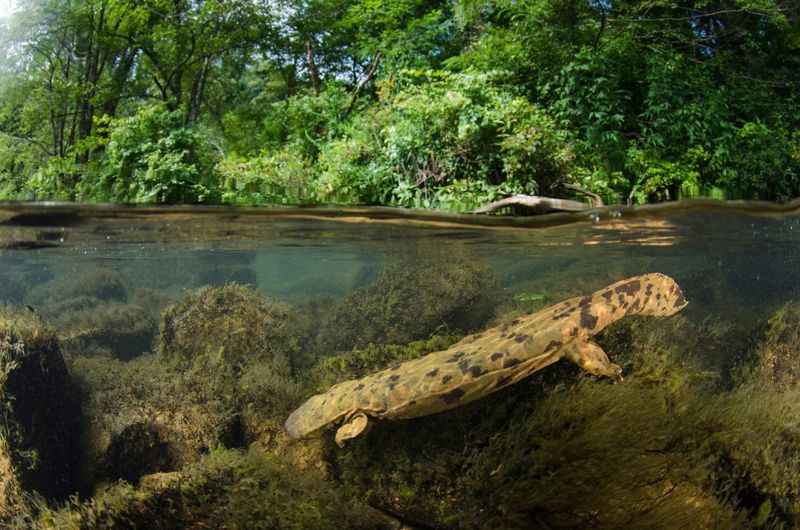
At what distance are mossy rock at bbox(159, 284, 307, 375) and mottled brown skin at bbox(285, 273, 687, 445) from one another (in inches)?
40.7

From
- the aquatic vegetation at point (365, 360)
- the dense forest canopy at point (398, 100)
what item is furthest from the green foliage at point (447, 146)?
the aquatic vegetation at point (365, 360)

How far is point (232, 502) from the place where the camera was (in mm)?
4070

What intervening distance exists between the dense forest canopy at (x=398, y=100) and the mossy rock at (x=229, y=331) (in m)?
1.52

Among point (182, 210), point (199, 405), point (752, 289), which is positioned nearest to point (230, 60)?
point (182, 210)

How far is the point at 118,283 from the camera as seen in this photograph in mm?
8641

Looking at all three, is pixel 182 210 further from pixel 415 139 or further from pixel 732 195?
pixel 732 195

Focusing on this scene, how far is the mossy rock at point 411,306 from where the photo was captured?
17.1 feet

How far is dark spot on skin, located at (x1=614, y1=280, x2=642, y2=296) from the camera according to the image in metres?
4.26

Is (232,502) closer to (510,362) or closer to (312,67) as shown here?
(510,362)

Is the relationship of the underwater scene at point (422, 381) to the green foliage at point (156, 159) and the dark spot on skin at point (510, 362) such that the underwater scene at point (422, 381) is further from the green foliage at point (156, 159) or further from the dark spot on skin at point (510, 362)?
the green foliage at point (156, 159)

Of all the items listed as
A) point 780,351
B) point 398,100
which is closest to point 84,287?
point 398,100

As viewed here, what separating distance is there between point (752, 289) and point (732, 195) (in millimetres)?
2900

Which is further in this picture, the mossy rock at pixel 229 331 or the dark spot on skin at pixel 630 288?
the mossy rock at pixel 229 331

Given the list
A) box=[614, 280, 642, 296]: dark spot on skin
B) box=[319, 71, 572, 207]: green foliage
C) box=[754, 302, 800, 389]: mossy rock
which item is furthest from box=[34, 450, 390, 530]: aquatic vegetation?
box=[754, 302, 800, 389]: mossy rock
